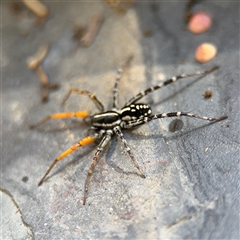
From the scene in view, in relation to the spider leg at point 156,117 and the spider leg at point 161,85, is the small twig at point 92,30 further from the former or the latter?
the spider leg at point 156,117

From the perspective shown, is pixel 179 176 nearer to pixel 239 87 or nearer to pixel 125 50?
pixel 239 87

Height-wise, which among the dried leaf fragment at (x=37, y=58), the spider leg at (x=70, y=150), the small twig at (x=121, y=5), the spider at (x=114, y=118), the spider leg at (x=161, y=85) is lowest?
the spider leg at (x=70, y=150)

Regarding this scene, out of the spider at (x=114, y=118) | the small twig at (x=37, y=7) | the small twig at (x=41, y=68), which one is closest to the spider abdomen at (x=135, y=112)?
the spider at (x=114, y=118)

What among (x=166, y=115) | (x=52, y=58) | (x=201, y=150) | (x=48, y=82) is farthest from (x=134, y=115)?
(x=52, y=58)

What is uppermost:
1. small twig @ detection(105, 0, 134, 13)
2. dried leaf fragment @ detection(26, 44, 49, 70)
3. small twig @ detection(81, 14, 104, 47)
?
small twig @ detection(105, 0, 134, 13)

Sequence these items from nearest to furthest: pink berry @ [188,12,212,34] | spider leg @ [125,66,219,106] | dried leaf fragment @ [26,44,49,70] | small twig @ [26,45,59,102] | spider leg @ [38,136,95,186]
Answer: spider leg @ [38,136,95,186], spider leg @ [125,66,219,106], pink berry @ [188,12,212,34], small twig @ [26,45,59,102], dried leaf fragment @ [26,44,49,70]

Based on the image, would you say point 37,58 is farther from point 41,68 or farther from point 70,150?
point 70,150

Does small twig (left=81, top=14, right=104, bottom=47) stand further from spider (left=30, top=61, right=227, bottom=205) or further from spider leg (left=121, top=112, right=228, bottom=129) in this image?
spider leg (left=121, top=112, right=228, bottom=129)

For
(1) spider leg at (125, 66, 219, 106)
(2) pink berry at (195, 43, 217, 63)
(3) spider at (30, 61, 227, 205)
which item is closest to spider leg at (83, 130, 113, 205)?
(3) spider at (30, 61, 227, 205)

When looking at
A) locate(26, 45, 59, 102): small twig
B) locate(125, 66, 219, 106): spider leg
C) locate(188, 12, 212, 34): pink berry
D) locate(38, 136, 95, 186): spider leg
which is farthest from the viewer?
locate(26, 45, 59, 102): small twig
